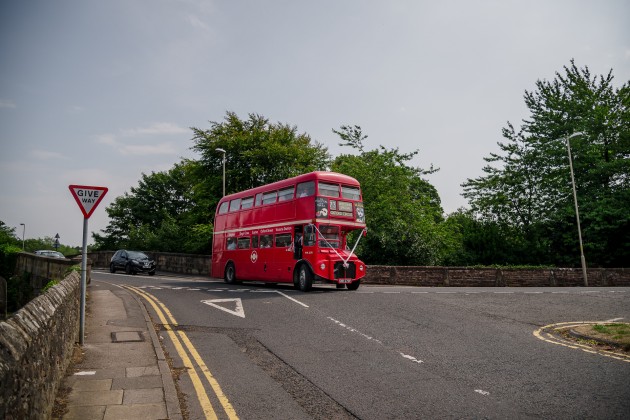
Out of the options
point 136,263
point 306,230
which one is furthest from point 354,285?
point 136,263

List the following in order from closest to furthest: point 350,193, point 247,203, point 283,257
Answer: point 350,193
point 283,257
point 247,203

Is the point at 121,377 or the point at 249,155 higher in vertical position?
the point at 249,155

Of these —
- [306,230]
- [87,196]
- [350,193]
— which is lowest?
[306,230]

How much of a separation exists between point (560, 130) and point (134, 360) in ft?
120

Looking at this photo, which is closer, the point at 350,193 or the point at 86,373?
the point at 86,373

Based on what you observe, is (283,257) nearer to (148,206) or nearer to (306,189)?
(306,189)

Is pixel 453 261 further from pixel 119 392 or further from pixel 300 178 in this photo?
pixel 119 392

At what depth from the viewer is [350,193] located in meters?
17.2

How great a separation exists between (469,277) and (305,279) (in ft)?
36.4

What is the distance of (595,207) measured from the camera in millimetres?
31047

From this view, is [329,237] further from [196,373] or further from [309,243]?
[196,373]

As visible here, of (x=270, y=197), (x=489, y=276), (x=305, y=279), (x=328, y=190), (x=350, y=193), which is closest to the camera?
(x=305, y=279)

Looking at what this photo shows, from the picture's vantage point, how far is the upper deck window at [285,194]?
1756cm

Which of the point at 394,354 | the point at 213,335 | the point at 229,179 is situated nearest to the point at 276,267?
the point at 213,335
